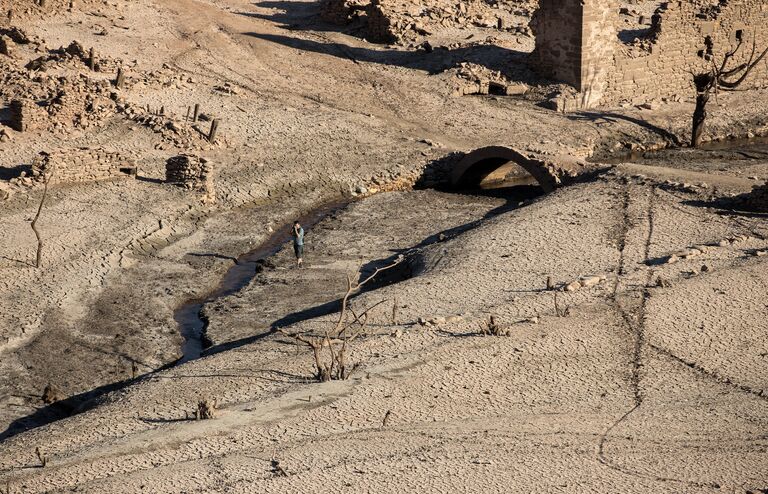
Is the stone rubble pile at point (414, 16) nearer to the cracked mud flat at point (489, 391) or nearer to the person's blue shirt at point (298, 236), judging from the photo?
the person's blue shirt at point (298, 236)

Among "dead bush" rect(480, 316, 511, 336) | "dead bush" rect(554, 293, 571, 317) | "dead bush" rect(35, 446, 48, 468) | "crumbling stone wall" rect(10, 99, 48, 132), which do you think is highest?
"crumbling stone wall" rect(10, 99, 48, 132)

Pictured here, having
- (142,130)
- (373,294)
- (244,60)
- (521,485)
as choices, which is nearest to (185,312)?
(373,294)

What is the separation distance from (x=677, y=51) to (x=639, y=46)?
0.98 metres

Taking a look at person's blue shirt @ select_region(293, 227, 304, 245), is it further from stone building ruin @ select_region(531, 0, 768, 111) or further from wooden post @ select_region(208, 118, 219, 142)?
stone building ruin @ select_region(531, 0, 768, 111)

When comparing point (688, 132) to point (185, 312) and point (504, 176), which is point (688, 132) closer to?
point (504, 176)

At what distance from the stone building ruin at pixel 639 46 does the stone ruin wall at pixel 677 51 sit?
0.02 meters

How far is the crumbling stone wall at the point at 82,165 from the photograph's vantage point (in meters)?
24.6

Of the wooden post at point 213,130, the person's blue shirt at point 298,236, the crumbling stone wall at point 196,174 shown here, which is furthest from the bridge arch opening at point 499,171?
the person's blue shirt at point 298,236

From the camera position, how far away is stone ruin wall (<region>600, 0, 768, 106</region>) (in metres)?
31.6

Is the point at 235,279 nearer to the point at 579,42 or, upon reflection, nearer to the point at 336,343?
the point at 336,343

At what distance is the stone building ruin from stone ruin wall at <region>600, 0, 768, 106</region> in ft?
0.07

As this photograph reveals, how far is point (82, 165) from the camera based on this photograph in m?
25.0

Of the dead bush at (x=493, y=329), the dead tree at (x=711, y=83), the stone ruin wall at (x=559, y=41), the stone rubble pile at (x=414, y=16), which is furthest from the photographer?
the stone rubble pile at (x=414, y=16)

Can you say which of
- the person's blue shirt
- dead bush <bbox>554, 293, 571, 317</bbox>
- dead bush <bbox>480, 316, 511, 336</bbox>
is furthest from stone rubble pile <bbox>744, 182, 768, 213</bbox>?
the person's blue shirt
